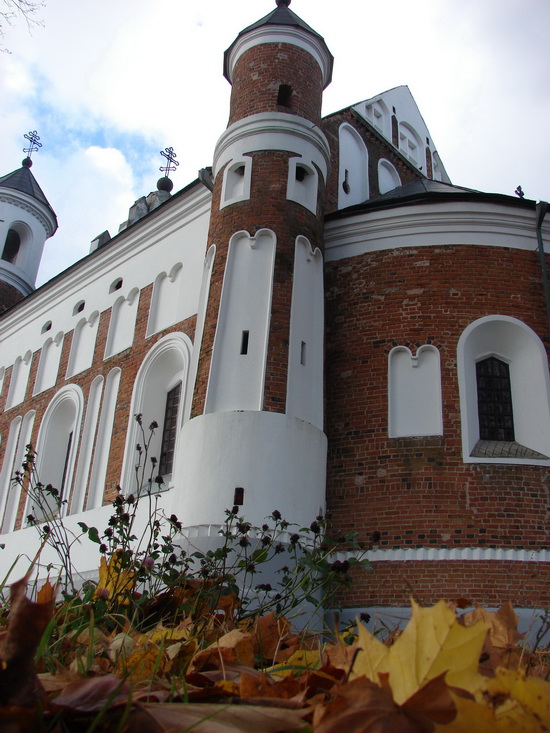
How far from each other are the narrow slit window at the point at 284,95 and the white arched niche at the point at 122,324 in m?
5.16

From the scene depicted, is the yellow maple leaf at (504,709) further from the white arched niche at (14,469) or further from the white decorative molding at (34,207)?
the white decorative molding at (34,207)

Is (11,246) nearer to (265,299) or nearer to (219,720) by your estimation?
(265,299)

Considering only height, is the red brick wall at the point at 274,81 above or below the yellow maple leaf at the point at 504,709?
above

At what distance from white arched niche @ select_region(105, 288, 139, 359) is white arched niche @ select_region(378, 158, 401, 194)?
245 inches

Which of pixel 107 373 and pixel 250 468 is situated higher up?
pixel 107 373

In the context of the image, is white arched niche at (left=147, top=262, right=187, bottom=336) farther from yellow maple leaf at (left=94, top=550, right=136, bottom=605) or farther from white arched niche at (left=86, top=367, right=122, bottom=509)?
yellow maple leaf at (left=94, top=550, right=136, bottom=605)

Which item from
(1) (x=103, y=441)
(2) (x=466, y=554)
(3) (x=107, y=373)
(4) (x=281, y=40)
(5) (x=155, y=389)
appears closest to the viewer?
(2) (x=466, y=554)

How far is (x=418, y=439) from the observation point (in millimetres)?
10234

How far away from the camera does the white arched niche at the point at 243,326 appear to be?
10109mm

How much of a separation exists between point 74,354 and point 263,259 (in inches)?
289

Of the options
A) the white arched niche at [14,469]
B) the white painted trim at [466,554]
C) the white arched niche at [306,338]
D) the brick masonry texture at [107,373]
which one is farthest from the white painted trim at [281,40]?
the white painted trim at [466,554]

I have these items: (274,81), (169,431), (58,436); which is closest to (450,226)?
(274,81)

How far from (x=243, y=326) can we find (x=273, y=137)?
377 cm

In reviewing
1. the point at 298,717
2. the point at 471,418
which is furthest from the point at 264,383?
the point at 298,717
